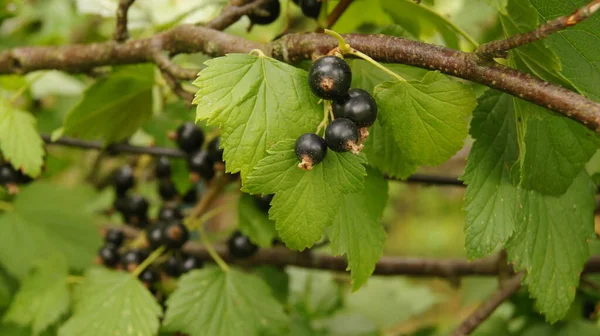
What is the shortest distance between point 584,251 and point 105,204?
6.63 feet

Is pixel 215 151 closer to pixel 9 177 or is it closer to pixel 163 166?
pixel 163 166

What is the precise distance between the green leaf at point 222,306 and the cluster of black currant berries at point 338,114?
27.1 inches

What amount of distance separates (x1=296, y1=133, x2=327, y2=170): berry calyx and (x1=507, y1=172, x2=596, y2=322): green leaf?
0.42m

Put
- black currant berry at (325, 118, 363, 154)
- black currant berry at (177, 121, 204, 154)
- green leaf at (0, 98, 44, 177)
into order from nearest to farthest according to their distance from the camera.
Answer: black currant berry at (325, 118, 363, 154), green leaf at (0, 98, 44, 177), black currant berry at (177, 121, 204, 154)

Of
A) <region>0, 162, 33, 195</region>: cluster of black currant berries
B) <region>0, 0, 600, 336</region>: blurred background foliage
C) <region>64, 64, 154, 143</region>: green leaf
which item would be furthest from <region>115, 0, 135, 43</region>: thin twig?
<region>0, 162, 33, 195</region>: cluster of black currant berries

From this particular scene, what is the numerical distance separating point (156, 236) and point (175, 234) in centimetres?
7

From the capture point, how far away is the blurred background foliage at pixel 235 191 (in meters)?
1.60

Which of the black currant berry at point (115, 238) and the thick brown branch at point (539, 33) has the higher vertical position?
the thick brown branch at point (539, 33)

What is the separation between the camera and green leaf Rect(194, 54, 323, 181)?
0.89 meters

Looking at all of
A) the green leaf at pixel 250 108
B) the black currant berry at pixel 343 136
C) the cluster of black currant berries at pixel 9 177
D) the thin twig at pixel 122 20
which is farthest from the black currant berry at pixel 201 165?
the black currant berry at pixel 343 136

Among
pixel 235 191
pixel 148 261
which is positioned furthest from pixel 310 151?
pixel 235 191

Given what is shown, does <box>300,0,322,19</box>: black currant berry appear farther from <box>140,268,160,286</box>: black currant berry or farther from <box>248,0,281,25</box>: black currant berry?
<box>140,268,160,286</box>: black currant berry

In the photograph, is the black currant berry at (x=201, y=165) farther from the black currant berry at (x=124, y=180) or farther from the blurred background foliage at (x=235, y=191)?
the black currant berry at (x=124, y=180)

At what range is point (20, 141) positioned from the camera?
136 cm
